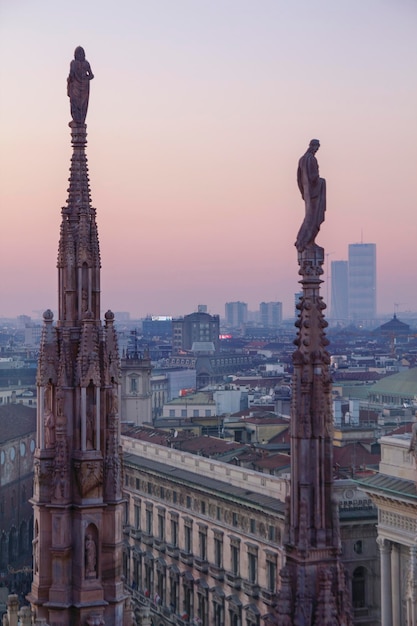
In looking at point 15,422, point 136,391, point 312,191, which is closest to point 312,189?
point 312,191

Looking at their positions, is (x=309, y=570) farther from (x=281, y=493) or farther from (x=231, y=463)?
(x=231, y=463)

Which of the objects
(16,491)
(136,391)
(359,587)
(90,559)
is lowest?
(16,491)

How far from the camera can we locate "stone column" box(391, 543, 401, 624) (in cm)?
4866

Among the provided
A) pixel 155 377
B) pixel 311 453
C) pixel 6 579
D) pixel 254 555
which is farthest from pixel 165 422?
pixel 311 453

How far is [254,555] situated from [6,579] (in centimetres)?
2276

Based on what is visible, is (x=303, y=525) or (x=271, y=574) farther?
(x=271, y=574)

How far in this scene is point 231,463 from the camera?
73.9 m

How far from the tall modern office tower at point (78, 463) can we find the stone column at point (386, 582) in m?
33.5

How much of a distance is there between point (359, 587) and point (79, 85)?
4331cm

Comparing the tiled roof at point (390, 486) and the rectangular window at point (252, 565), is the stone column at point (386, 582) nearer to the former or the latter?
the tiled roof at point (390, 486)

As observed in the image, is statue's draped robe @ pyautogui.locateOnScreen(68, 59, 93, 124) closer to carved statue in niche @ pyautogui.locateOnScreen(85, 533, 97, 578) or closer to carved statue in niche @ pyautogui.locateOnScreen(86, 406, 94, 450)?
carved statue in niche @ pyautogui.locateOnScreen(86, 406, 94, 450)

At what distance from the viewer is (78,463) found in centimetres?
1698

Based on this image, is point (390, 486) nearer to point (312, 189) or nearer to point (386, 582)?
point (386, 582)

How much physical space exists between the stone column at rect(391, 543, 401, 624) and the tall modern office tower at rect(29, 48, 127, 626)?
1302 inches
